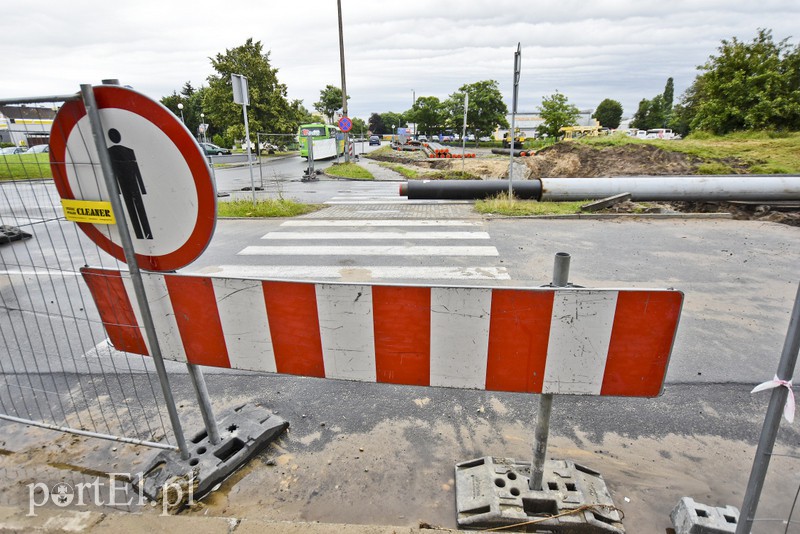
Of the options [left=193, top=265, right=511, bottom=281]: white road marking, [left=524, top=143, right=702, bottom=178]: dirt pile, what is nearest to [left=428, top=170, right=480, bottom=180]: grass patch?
[left=524, top=143, right=702, bottom=178]: dirt pile

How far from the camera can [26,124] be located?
2.31 m

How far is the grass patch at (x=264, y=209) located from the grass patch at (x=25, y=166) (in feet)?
25.2

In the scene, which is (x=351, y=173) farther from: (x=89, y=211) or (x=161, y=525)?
(x=161, y=525)

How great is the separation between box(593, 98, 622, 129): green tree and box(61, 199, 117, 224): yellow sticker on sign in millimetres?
102817

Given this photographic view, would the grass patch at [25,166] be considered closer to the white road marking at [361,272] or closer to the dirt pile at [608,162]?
the white road marking at [361,272]

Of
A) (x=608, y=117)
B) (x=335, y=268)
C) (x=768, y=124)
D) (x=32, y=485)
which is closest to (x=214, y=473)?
(x=32, y=485)

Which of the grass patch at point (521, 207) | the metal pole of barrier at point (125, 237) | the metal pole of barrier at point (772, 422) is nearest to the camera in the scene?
the metal pole of barrier at point (772, 422)

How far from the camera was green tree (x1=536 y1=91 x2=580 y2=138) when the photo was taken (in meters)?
45.5

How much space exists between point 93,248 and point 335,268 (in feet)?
16.6

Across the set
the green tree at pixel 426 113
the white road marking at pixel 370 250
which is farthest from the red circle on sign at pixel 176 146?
the green tree at pixel 426 113

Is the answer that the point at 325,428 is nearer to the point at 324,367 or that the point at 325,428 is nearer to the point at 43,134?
the point at 324,367

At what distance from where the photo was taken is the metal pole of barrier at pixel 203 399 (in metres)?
2.55

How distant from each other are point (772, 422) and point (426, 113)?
2994 inches

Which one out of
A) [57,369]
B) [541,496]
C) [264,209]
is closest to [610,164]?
[264,209]
